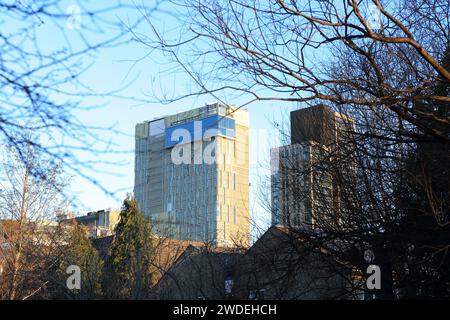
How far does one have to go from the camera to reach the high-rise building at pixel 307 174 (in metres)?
14.0

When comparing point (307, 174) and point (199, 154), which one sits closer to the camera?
point (307, 174)

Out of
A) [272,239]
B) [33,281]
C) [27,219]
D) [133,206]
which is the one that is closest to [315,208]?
[272,239]

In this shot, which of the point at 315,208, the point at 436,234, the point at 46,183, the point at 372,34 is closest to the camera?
the point at 46,183

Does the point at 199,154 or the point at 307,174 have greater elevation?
the point at 199,154

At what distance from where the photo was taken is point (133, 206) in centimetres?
2927

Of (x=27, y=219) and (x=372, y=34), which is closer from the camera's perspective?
(x=372, y=34)

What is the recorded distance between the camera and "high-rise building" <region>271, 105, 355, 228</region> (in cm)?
1403

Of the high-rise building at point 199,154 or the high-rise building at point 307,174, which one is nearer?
the high-rise building at point 199,154

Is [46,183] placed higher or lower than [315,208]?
lower

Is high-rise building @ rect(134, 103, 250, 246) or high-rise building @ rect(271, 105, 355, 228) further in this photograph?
high-rise building @ rect(271, 105, 355, 228)

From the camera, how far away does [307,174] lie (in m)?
14.1
